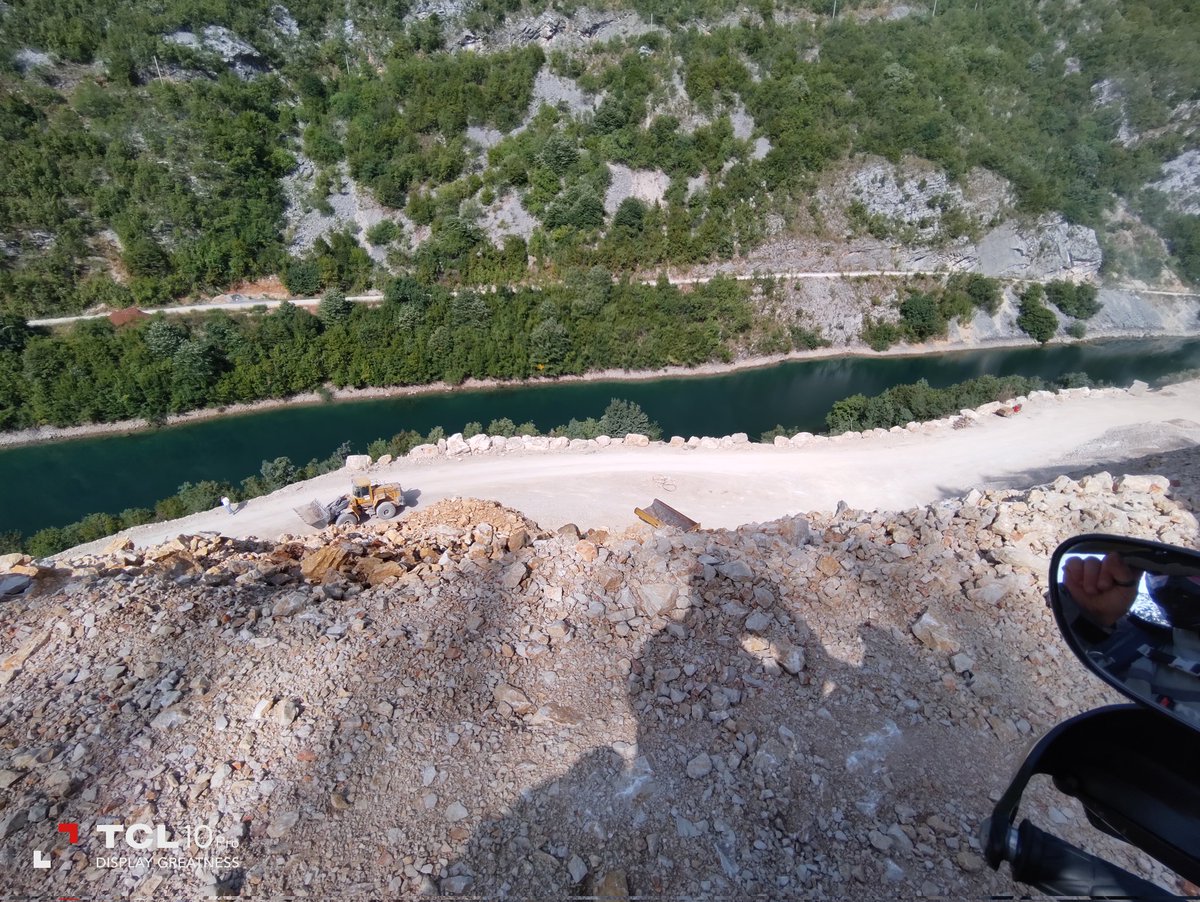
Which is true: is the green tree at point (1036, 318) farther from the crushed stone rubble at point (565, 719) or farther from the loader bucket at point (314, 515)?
Result: the loader bucket at point (314, 515)

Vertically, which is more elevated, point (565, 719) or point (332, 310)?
point (332, 310)

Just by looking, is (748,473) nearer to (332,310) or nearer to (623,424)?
(623,424)

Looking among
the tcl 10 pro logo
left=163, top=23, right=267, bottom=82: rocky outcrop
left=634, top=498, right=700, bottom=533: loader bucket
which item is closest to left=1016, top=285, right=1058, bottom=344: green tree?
left=634, top=498, right=700, bottom=533: loader bucket

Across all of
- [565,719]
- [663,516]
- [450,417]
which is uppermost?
[565,719]

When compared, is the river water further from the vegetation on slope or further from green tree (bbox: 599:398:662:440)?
the vegetation on slope

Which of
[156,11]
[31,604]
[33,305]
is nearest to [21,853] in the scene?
[31,604]

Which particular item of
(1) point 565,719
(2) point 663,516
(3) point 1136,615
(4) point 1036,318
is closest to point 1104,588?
(3) point 1136,615

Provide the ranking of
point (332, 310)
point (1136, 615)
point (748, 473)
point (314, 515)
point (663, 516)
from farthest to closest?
point (332, 310) → point (748, 473) → point (314, 515) → point (663, 516) → point (1136, 615)
